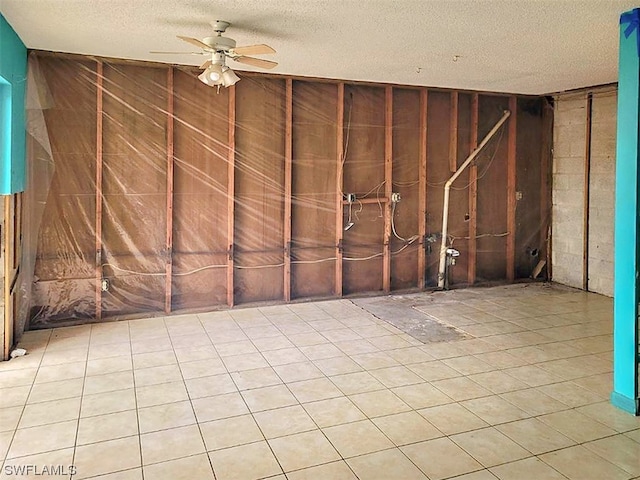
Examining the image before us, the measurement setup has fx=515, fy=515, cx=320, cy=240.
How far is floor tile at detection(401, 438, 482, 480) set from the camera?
2.50 metres

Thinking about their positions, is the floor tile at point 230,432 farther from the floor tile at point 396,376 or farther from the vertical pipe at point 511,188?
the vertical pipe at point 511,188

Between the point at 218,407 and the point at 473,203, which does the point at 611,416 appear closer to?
the point at 218,407

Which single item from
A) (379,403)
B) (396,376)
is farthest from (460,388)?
(379,403)

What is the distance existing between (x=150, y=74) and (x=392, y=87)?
2706 mm

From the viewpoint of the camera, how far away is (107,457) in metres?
2.61

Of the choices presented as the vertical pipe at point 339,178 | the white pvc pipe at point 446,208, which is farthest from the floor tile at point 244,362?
the white pvc pipe at point 446,208

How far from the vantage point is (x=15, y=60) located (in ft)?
13.3

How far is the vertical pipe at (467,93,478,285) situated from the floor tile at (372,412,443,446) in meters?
3.89

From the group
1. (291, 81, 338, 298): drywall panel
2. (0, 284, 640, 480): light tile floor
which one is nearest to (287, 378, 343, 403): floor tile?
(0, 284, 640, 480): light tile floor

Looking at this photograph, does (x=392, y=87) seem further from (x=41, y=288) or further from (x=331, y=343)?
(x=41, y=288)

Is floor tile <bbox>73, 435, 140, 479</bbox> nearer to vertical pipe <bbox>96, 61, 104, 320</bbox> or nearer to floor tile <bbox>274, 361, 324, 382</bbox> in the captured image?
floor tile <bbox>274, 361, 324, 382</bbox>

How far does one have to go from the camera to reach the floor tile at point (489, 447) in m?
2.62

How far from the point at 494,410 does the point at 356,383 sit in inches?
36.2

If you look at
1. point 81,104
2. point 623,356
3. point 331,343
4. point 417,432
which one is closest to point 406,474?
point 417,432
